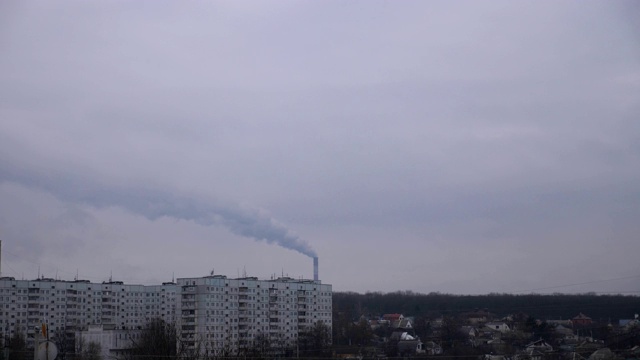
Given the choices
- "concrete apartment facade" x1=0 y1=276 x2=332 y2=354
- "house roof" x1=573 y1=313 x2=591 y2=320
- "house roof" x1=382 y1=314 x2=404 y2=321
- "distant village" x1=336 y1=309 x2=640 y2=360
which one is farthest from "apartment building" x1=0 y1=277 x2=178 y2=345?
"house roof" x1=573 y1=313 x2=591 y2=320

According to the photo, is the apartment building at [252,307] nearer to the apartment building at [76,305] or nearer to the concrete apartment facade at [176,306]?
the concrete apartment facade at [176,306]

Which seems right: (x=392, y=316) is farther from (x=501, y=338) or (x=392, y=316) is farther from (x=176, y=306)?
(x=501, y=338)

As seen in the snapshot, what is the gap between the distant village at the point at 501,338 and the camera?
2947cm

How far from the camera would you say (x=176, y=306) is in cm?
6378

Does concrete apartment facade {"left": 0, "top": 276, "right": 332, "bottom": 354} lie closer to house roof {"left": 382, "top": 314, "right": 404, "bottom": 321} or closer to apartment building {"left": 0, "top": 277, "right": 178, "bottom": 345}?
apartment building {"left": 0, "top": 277, "right": 178, "bottom": 345}

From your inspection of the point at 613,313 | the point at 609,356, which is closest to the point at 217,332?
the point at 613,313

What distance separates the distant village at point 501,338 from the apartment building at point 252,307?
30.7 feet

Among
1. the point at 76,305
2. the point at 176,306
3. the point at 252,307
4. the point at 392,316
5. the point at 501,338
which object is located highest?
the point at 76,305

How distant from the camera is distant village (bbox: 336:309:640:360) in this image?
2947cm

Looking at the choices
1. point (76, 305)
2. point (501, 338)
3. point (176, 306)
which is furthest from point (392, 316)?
point (76, 305)

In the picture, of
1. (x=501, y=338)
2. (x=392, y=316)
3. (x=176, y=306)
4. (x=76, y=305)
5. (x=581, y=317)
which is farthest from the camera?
(x=76, y=305)

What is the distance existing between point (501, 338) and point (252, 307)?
30.6 metres

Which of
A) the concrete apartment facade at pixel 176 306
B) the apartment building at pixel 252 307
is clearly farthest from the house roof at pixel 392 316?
the concrete apartment facade at pixel 176 306

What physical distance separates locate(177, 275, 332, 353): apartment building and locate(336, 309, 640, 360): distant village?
368 inches
